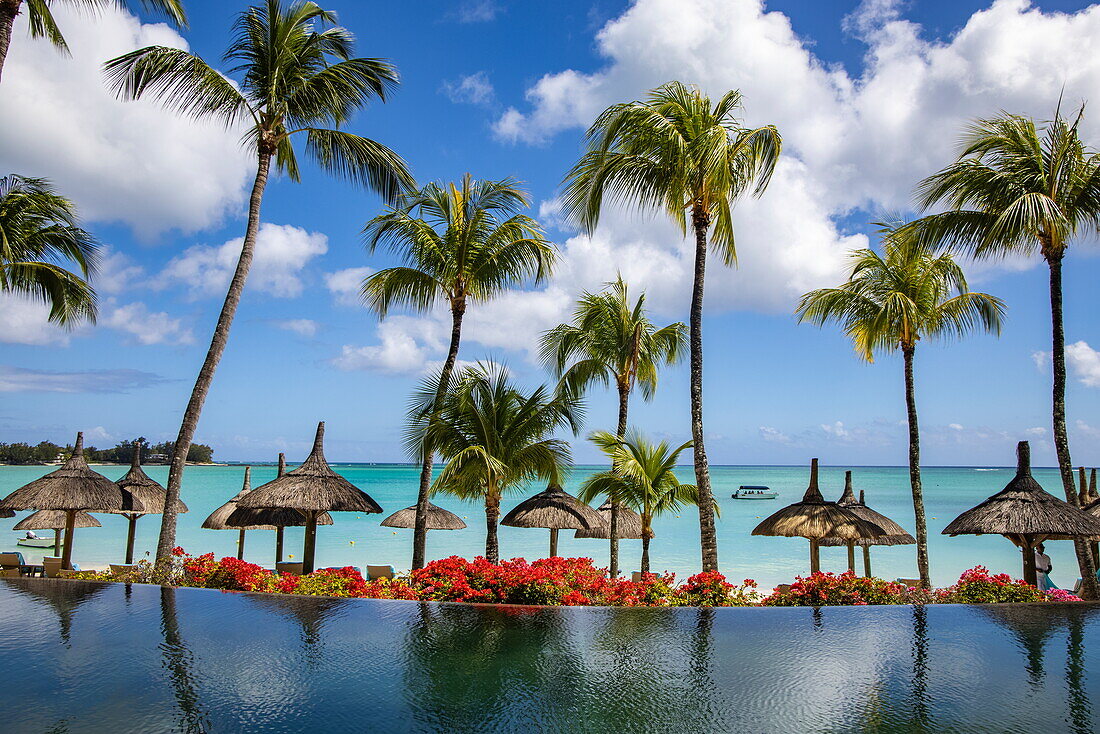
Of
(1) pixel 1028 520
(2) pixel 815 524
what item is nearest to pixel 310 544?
(2) pixel 815 524

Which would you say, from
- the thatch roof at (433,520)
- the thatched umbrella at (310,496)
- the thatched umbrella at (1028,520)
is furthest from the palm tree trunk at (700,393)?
the thatch roof at (433,520)

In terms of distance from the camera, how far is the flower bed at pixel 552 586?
26.6 feet

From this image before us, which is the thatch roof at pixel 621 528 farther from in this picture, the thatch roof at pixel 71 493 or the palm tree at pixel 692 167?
the thatch roof at pixel 71 493

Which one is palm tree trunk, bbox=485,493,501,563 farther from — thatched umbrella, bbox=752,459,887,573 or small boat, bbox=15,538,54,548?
small boat, bbox=15,538,54,548

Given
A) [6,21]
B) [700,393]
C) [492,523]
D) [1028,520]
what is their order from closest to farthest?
[6,21]
[1028,520]
[700,393]
[492,523]

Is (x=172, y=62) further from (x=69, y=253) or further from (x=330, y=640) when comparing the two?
(x=330, y=640)

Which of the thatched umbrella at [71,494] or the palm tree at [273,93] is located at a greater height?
the palm tree at [273,93]

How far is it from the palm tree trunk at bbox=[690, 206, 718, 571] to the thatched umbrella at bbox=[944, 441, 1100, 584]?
333 centimetres

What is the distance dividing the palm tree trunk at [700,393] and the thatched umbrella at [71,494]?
34.0 ft

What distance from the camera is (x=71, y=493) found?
12.0 meters

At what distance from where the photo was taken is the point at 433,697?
476 cm

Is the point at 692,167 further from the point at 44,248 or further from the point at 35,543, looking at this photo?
the point at 35,543

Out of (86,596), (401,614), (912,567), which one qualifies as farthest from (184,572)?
(912,567)

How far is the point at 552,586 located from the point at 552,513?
19.7 feet
